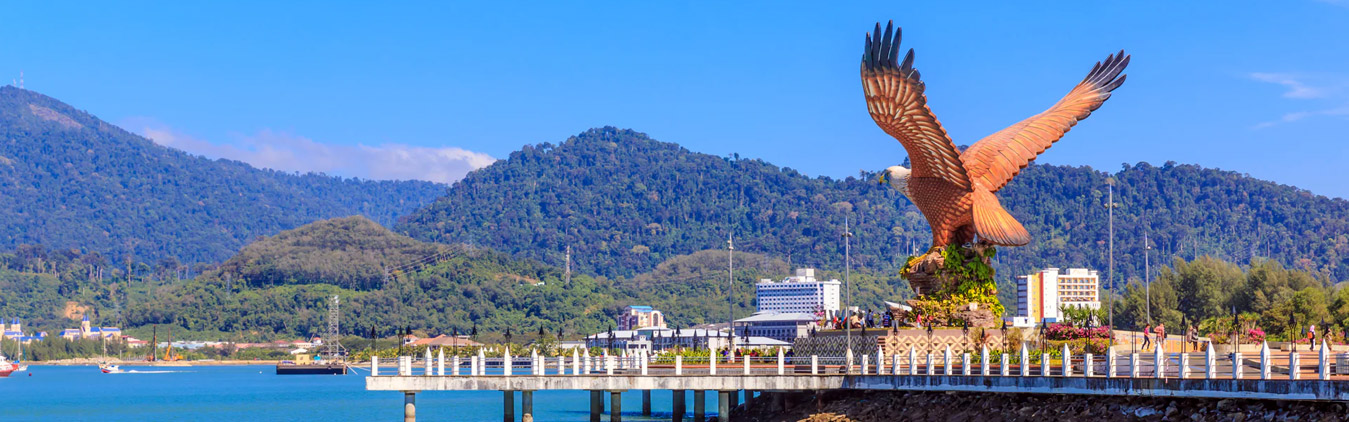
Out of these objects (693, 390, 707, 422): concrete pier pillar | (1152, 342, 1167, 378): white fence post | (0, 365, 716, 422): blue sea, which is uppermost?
(1152, 342, 1167, 378): white fence post

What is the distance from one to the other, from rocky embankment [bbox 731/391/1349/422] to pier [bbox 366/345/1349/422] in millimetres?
293

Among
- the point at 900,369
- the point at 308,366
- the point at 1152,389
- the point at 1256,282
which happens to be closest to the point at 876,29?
the point at 900,369

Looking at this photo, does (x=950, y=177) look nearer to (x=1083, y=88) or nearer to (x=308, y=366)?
(x=1083, y=88)

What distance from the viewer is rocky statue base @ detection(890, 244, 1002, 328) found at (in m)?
47.8

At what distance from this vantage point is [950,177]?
1877 inches

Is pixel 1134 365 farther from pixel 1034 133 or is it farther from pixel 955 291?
pixel 1034 133

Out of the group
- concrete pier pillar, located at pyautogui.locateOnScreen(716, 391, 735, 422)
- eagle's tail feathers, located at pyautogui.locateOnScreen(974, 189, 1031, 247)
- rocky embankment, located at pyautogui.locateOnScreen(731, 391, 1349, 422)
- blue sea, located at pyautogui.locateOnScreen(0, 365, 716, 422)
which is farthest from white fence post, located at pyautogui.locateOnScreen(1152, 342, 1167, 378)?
blue sea, located at pyautogui.locateOnScreen(0, 365, 716, 422)

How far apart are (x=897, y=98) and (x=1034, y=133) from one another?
24.0 feet

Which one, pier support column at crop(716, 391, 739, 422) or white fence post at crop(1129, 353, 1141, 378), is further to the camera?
pier support column at crop(716, 391, 739, 422)

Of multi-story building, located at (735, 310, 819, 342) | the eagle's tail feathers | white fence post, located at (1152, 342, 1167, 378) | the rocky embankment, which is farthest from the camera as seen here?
multi-story building, located at (735, 310, 819, 342)

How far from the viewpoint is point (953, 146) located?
4641 centimetres

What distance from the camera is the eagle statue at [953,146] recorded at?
148 ft

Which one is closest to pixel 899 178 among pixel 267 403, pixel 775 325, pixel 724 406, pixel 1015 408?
pixel 724 406

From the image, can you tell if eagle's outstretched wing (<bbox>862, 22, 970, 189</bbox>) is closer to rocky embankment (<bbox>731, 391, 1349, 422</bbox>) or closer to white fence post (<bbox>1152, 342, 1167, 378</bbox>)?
rocky embankment (<bbox>731, 391, 1349, 422</bbox>)
